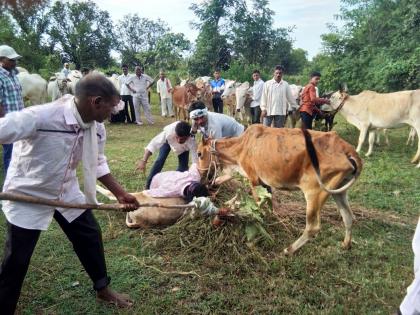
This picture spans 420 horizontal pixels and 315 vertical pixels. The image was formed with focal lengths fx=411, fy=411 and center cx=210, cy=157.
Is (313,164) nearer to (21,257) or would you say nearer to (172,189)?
(172,189)

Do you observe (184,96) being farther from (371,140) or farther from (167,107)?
(371,140)

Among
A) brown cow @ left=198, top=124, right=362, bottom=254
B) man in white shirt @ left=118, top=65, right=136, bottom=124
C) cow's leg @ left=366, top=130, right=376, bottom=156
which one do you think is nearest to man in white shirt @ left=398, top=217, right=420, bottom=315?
brown cow @ left=198, top=124, right=362, bottom=254

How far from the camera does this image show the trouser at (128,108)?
1462cm

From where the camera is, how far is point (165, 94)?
16.5 meters

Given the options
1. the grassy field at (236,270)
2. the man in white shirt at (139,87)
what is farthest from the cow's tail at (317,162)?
the man in white shirt at (139,87)

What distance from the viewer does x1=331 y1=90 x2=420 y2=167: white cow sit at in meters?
9.16

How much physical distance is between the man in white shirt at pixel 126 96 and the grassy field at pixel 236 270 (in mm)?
9749

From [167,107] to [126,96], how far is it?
275 centimetres

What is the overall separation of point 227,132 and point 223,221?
190cm

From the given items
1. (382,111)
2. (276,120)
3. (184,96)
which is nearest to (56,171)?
(276,120)

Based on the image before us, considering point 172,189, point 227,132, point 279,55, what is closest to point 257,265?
point 172,189

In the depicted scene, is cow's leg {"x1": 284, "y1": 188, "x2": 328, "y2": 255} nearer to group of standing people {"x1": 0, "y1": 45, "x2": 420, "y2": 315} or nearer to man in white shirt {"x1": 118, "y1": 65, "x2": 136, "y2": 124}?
group of standing people {"x1": 0, "y1": 45, "x2": 420, "y2": 315}

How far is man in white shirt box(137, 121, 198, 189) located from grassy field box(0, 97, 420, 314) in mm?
977

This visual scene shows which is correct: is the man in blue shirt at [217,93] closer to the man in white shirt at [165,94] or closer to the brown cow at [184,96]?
the brown cow at [184,96]
